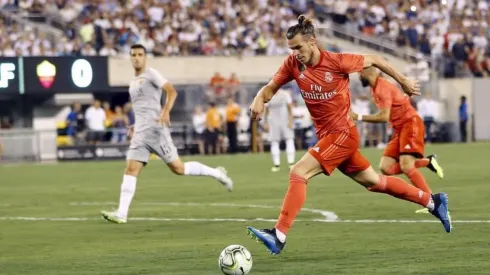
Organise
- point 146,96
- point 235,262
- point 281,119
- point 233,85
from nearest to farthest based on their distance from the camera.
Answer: point 235,262
point 146,96
point 281,119
point 233,85

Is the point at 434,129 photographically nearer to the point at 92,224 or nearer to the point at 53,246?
the point at 92,224

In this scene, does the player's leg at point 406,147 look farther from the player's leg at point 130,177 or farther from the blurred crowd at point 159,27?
the blurred crowd at point 159,27

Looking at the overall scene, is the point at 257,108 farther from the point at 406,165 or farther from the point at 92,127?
the point at 92,127

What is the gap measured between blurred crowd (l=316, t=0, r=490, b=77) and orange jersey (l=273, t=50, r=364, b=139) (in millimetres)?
33420

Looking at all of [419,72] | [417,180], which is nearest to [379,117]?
[417,180]

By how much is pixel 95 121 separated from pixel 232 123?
4179mm

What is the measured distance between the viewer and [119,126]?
37.8 metres

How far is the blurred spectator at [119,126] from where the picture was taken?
3738 cm

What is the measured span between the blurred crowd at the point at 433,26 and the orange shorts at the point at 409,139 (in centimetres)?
2794

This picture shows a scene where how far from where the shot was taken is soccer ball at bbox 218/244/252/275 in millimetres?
10406

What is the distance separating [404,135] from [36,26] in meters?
24.1

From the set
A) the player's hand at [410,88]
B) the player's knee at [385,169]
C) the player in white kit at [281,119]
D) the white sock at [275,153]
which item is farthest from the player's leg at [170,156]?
the player in white kit at [281,119]

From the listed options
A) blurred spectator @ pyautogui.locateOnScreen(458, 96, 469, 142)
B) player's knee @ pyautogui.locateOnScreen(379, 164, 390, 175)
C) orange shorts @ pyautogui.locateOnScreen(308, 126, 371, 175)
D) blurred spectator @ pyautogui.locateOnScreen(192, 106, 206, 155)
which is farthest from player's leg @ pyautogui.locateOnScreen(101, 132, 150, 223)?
blurred spectator @ pyautogui.locateOnScreen(458, 96, 469, 142)

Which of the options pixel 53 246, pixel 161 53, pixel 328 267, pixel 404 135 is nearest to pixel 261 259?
pixel 328 267
